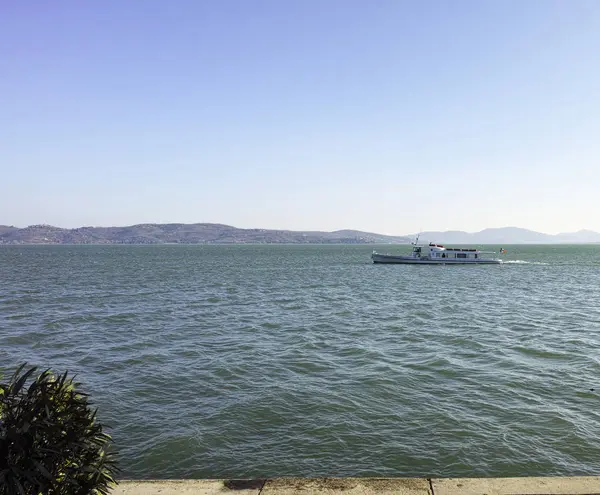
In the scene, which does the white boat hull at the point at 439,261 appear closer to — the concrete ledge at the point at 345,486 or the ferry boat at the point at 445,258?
the ferry boat at the point at 445,258

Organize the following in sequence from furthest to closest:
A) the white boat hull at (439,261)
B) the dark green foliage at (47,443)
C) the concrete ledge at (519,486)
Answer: the white boat hull at (439,261) < the concrete ledge at (519,486) < the dark green foliage at (47,443)

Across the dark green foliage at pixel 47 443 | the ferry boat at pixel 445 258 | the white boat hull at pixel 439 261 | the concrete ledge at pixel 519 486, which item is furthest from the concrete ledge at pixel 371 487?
the white boat hull at pixel 439 261

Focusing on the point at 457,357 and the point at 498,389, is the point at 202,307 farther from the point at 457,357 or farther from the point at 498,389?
the point at 498,389

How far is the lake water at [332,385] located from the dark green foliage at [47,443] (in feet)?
14.5

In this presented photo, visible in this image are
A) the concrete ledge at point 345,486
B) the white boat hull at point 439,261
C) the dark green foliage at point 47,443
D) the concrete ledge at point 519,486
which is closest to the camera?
the dark green foliage at point 47,443

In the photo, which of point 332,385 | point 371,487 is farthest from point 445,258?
point 371,487

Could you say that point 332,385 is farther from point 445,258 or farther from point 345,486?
point 445,258

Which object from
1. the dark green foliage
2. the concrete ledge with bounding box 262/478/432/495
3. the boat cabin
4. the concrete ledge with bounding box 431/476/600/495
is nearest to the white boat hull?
the boat cabin

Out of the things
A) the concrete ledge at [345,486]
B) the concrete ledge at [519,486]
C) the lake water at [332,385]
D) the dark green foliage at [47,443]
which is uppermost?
the dark green foliage at [47,443]

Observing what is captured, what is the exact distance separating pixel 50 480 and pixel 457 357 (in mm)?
16095

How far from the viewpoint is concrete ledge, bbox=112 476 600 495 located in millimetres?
6469

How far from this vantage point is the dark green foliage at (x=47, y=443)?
4555 mm

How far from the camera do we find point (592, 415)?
12133mm

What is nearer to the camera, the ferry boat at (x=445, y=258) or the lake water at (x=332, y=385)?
the lake water at (x=332, y=385)
